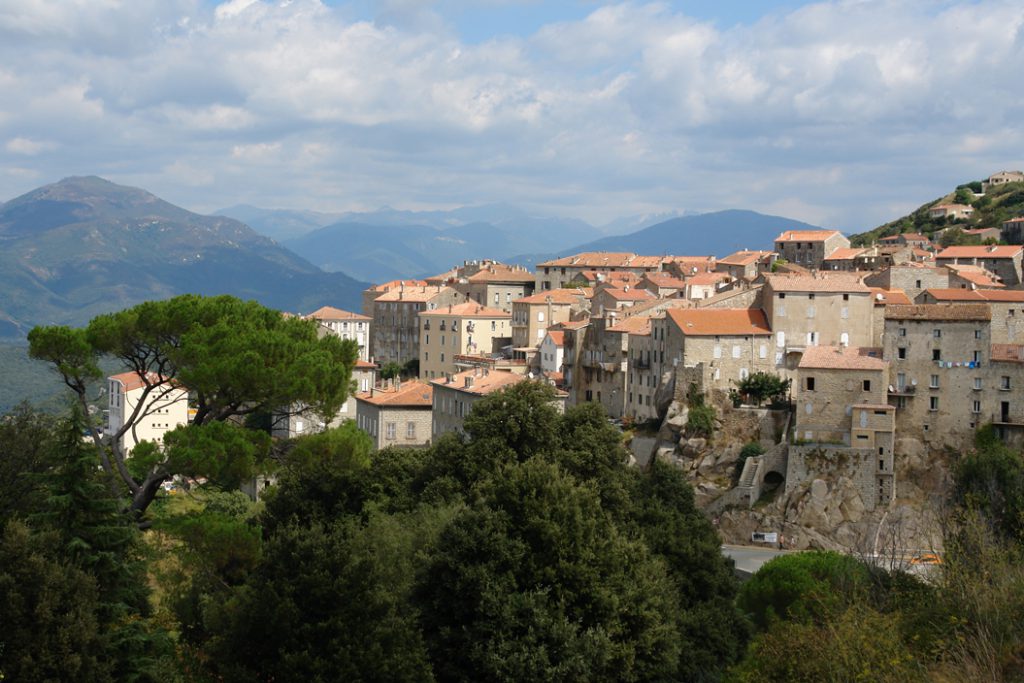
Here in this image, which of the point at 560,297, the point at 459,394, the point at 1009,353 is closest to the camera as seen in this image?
the point at 1009,353

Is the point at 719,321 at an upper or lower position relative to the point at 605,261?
lower

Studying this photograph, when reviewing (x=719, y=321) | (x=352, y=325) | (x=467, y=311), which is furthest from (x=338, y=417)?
(x=352, y=325)

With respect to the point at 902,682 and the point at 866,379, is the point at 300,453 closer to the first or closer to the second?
the point at 902,682

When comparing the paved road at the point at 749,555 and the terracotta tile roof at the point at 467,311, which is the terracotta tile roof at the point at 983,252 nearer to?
the terracotta tile roof at the point at 467,311

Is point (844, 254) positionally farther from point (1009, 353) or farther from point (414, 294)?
point (1009, 353)

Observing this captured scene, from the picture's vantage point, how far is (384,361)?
111250 millimetres

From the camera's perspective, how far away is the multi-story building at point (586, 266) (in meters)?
116

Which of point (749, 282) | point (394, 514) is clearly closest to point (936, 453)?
point (749, 282)

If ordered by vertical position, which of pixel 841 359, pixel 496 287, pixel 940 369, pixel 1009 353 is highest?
pixel 496 287

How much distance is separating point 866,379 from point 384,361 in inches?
2181

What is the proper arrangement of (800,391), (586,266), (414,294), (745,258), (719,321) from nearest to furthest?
(800,391), (719,321), (745,258), (414,294), (586,266)

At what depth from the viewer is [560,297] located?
97.2 metres

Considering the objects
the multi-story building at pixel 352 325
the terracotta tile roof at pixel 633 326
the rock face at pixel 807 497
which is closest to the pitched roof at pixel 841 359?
the rock face at pixel 807 497

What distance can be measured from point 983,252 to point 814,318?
3620 centimetres
